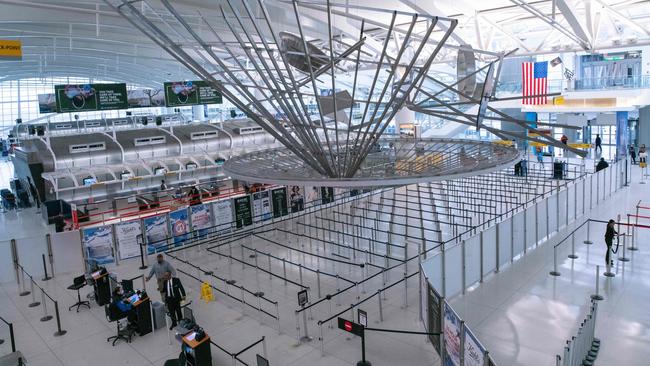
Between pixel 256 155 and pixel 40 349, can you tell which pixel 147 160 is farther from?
pixel 40 349

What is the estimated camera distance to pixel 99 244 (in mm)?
17016

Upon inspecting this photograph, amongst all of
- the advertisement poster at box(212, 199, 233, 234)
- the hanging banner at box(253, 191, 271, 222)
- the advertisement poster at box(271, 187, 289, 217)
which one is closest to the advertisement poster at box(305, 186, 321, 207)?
the advertisement poster at box(271, 187, 289, 217)

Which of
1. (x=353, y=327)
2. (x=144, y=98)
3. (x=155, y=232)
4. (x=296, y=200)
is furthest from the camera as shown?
(x=144, y=98)

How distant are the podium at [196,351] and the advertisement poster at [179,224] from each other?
29.4ft

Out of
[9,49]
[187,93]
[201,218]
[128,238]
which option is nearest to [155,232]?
[128,238]

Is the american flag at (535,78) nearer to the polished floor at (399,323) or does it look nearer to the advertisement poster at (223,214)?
the polished floor at (399,323)

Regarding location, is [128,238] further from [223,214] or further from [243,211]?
[243,211]

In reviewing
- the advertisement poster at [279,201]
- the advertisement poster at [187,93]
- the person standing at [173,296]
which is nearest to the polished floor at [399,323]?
the person standing at [173,296]

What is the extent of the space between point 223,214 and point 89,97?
1179 centimetres

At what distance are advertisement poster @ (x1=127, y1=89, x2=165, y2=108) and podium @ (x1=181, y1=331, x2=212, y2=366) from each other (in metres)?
27.7

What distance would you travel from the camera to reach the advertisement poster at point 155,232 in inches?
704

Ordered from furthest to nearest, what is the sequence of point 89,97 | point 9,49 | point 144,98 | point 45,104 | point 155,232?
point 144,98
point 45,104
point 89,97
point 9,49
point 155,232

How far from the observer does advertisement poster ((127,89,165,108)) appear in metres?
34.7

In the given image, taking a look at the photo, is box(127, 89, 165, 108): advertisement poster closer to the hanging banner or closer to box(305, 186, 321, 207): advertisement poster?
box(305, 186, 321, 207): advertisement poster
